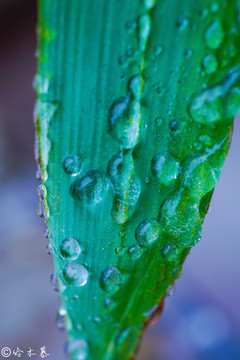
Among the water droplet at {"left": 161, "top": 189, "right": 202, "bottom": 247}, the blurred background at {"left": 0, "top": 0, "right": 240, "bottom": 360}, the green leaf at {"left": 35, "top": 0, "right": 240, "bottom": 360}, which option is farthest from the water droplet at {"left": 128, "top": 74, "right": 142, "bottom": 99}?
the blurred background at {"left": 0, "top": 0, "right": 240, "bottom": 360}

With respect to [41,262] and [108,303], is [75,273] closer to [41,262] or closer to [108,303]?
[108,303]

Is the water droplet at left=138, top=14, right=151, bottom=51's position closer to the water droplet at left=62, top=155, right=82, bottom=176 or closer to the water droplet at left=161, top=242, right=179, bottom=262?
the water droplet at left=62, top=155, right=82, bottom=176

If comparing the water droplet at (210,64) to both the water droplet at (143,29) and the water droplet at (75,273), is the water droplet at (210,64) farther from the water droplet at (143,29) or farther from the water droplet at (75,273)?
the water droplet at (75,273)

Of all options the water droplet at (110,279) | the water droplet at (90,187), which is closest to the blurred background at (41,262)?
the water droplet at (110,279)

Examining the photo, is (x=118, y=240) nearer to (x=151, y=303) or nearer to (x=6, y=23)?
(x=151, y=303)

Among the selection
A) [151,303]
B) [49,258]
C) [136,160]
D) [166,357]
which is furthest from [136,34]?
[49,258]
